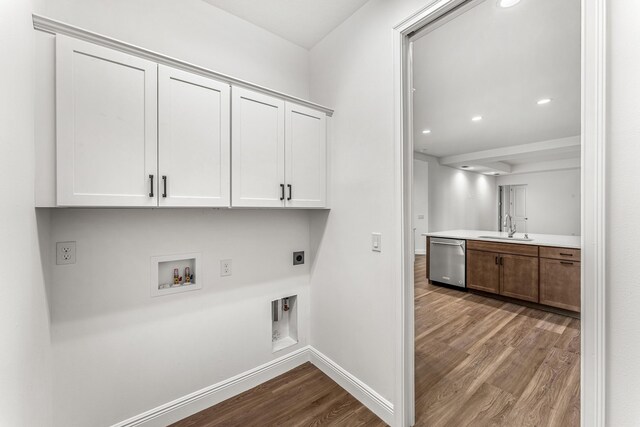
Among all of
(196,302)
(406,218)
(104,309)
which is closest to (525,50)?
(406,218)

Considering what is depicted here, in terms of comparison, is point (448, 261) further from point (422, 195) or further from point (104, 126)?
point (104, 126)

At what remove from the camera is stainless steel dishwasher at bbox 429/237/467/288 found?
429cm

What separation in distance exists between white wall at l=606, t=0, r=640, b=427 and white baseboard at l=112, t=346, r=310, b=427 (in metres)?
1.91

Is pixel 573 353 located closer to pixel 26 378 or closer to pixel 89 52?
pixel 26 378

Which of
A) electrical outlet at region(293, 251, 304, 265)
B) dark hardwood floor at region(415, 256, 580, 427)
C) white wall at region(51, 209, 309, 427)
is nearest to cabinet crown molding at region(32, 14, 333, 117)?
white wall at region(51, 209, 309, 427)

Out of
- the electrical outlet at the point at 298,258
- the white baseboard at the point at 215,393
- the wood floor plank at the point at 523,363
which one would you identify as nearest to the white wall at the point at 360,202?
the electrical outlet at the point at 298,258

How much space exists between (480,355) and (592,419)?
176 centimetres

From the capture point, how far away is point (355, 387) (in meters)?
1.91

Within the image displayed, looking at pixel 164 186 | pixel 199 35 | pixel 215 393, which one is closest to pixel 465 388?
pixel 215 393

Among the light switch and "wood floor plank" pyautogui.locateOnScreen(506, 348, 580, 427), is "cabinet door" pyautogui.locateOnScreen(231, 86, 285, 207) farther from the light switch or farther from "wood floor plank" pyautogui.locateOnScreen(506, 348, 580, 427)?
"wood floor plank" pyautogui.locateOnScreen(506, 348, 580, 427)

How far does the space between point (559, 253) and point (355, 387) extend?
318 cm

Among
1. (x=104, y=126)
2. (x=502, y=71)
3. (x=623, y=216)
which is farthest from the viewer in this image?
(x=502, y=71)

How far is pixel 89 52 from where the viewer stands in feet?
4.09

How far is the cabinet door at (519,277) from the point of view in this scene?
353 cm
